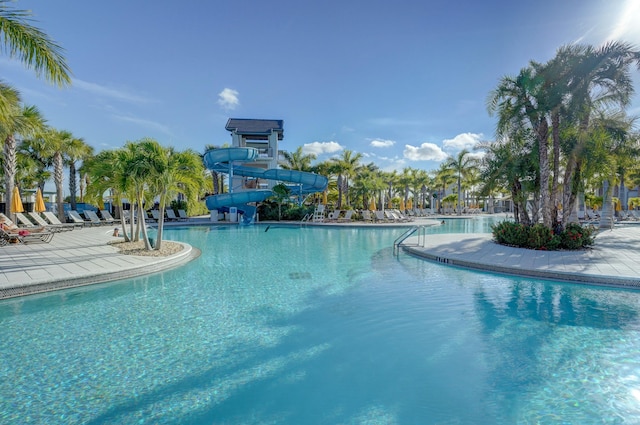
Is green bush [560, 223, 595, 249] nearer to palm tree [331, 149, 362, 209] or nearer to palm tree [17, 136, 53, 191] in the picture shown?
palm tree [331, 149, 362, 209]

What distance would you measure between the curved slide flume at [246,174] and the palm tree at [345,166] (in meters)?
5.26

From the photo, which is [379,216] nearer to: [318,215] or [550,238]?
[318,215]

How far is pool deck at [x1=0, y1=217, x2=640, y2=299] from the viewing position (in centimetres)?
659

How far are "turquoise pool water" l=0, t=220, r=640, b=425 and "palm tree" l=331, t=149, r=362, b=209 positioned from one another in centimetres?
2665

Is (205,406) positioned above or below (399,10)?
below

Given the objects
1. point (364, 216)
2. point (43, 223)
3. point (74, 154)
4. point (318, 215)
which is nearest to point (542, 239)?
point (364, 216)

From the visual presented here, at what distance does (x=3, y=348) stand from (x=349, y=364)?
456cm

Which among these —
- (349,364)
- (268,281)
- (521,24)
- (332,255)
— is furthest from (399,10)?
(349,364)

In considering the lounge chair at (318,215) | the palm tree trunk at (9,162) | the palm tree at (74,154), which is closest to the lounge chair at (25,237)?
the palm tree trunk at (9,162)

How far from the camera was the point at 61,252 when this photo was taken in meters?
9.77

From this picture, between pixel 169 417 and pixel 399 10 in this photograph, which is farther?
pixel 399 10

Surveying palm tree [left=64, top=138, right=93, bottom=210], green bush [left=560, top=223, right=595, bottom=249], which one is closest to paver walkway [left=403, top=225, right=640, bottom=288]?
green bush [left=560, top=223, right=595, bottom=249]

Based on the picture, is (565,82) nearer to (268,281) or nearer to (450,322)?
(450,322)

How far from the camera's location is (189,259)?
32.8ft
